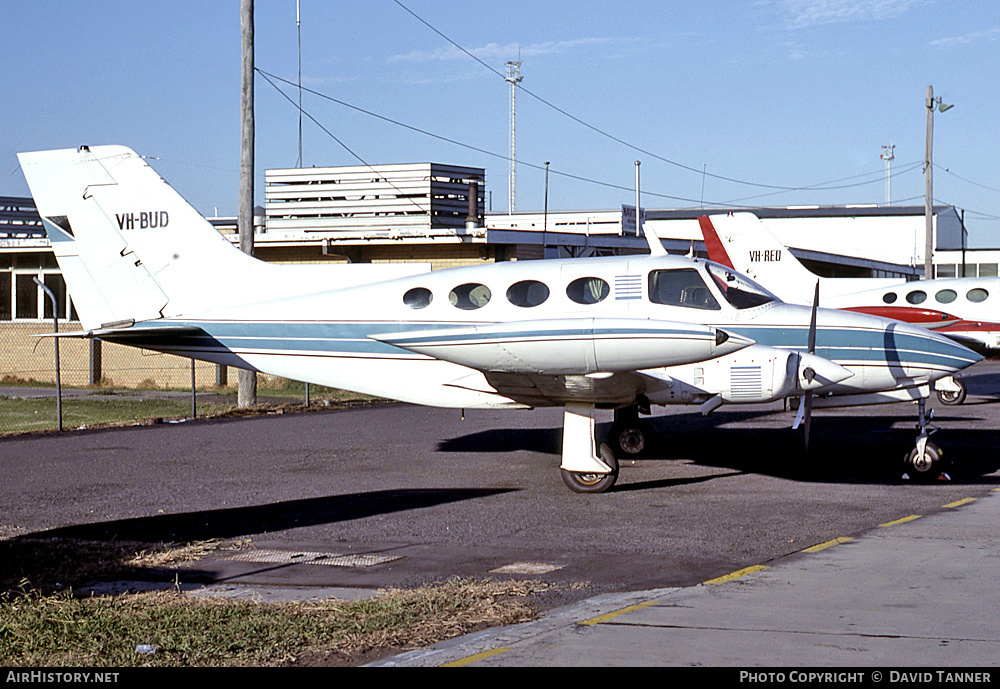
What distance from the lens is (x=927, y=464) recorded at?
13523 mm

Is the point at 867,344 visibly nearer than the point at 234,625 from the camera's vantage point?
No

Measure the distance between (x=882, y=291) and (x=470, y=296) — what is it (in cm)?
1680

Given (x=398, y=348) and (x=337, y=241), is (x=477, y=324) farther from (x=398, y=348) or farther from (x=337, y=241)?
(x=337, y=241)

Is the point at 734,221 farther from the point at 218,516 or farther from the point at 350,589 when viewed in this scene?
the point at 350,589

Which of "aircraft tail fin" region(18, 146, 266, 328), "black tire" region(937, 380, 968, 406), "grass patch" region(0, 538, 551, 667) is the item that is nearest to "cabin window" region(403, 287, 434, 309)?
"aircraft tail fin" region(18, 146, 266, 328)

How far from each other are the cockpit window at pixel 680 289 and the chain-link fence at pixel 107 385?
481 inches

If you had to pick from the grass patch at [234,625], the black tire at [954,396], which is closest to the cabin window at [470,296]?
the grass patch at [234,625]

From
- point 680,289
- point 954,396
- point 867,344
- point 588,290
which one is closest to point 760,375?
point 680,289

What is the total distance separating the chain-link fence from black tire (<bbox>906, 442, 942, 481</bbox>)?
1410cm

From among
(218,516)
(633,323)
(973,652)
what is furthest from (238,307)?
(973,652)

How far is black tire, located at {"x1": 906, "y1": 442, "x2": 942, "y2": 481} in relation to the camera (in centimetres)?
1348

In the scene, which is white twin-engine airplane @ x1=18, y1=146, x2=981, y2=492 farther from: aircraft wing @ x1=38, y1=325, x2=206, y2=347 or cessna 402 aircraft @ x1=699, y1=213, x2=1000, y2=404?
cessna 402 aircraft @ x1=699, y1=213, x2=1000, y2=404

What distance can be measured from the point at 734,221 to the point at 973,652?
23.7 meters

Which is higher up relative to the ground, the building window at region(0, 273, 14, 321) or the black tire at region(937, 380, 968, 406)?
the building window at region(0, 273, 14, 321)
